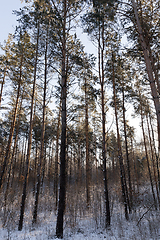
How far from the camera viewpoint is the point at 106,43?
946cm

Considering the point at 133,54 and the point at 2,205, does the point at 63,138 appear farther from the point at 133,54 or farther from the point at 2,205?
the point at 2,205

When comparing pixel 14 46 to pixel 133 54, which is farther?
pixel 14 46

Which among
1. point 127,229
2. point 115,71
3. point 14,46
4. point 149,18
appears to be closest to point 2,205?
point 127,229

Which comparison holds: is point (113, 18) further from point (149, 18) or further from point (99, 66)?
point (99, 66)

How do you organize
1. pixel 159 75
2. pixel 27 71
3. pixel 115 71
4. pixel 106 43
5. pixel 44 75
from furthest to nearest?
pixel 115 71, pixel 27 71, pixel 44 75, pixel 106 43, pixel 159 75

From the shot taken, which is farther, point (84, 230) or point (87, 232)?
point (84, 230)

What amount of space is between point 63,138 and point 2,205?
6.91 metres

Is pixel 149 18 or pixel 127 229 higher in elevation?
pixel 149 18

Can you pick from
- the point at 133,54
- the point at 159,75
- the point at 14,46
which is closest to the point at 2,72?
the point at 14,46

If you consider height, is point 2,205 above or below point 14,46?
below

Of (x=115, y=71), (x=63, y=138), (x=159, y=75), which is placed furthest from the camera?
(x=115, y=71)

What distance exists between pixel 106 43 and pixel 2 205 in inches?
488

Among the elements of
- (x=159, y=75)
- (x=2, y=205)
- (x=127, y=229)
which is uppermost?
(x=159, y=75)

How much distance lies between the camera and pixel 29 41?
10.6 m
